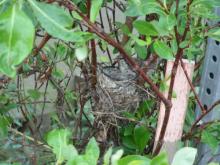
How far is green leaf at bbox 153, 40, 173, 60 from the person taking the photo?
0.98 meters

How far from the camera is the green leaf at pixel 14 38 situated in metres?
0.60

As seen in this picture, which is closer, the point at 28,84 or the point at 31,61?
the point at 31,61

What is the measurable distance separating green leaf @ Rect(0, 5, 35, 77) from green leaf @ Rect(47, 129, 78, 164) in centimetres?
26

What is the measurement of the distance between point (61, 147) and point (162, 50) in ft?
0.91

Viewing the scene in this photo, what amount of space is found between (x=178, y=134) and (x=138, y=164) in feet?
1.29

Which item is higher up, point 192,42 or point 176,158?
point 192,42

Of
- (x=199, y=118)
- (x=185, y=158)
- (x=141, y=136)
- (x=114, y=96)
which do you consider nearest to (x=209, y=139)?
(x=199, y=118)

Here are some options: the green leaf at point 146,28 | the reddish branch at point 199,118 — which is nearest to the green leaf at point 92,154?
the green leaf at point 146,28

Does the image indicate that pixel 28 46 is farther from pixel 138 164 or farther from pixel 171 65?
pixel 171 65

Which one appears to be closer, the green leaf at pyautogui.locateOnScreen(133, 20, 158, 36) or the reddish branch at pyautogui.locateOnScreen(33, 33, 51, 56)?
the green leaf at pyautogui.locateOnScreen(133, 20, 158, 36)

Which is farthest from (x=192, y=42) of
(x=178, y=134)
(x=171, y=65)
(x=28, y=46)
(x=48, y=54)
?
(x=48, y=54)

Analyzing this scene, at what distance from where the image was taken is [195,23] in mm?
1092

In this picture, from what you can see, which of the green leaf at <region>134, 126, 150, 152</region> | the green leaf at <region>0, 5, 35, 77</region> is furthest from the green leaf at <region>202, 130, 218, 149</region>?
the green leaf at <region>0, 5, 35, 77</region>

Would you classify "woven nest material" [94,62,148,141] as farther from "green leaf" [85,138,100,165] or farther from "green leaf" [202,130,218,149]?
"green leaf" [85,138,100,165]
